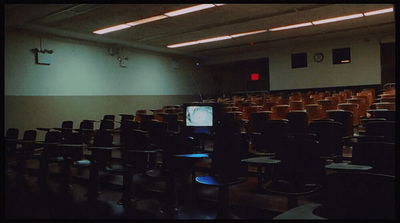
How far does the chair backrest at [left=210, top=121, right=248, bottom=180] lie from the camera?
3.58 m

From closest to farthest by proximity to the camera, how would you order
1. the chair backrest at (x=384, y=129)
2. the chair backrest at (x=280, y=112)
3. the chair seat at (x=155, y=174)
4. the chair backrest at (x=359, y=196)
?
the chair backrest at (x=359, y=196) → the chair backrest at (x=384, y=129) → the chair seat at (x=155, y=174) → the chair backrest at (x=280, y=112)

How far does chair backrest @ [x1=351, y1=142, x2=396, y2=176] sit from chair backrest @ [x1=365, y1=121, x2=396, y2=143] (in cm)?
77

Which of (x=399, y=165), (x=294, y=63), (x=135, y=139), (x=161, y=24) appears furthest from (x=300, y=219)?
(x=294, y=63)

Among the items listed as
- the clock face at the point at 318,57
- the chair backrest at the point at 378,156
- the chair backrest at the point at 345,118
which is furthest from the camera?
the clock face at the point at 318,57

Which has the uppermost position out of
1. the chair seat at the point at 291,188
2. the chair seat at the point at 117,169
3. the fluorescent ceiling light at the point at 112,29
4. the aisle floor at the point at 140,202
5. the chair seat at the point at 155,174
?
the fluorescent ceiling light at the point at 112,29

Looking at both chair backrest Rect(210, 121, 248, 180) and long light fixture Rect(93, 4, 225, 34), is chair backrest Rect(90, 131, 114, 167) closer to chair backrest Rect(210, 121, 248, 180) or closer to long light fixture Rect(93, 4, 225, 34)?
chair backrest Rect(210, 121, 248, 180)

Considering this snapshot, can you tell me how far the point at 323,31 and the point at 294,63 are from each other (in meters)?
3.18

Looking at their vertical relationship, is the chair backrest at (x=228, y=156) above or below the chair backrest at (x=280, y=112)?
below

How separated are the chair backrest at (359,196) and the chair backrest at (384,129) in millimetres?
1601

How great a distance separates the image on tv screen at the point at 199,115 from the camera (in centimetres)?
500

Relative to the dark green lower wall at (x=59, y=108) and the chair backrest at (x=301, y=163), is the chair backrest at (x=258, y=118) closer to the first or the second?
the chair backrest at (x=301, y=163)

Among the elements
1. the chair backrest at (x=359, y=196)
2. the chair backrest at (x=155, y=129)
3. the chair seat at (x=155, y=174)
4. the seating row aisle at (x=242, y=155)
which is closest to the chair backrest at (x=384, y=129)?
the seating row aisle at (x=242, y=155)

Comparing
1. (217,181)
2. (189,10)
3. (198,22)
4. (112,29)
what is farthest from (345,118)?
(112,29)

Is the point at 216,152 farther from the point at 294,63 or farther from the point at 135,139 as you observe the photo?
the point at 294,63
